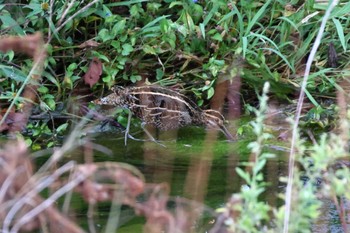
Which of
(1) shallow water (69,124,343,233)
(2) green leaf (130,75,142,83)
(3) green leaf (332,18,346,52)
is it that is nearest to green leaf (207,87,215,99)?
(1) shallow water (69,124,343,233)

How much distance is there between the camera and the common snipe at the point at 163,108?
147 inches

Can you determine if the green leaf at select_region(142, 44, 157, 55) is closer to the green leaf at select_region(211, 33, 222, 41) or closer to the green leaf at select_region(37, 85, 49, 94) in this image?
the green leaf at select_region(211, 33, 222, 41)

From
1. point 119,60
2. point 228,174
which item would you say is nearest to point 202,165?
point 228,174

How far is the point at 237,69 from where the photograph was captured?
3807mm

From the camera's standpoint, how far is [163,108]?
3.73m

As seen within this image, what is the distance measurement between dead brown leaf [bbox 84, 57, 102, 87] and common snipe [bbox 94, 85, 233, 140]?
0.13m

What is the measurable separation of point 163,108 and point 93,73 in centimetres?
42

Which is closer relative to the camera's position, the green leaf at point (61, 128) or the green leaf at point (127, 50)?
the green leaf at point (61, 128)

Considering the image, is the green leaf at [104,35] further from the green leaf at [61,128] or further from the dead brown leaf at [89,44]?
the green leaf at [61,128]

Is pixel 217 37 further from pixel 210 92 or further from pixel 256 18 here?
pixel 210 92

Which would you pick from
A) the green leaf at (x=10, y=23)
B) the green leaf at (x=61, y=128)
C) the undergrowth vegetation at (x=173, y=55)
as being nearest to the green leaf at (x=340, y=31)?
the undergrowth vegetation at (x=173, y=55)

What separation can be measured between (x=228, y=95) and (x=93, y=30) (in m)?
0.86

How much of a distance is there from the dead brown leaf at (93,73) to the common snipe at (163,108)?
0.41ft

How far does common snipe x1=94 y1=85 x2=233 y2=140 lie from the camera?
3.74m
